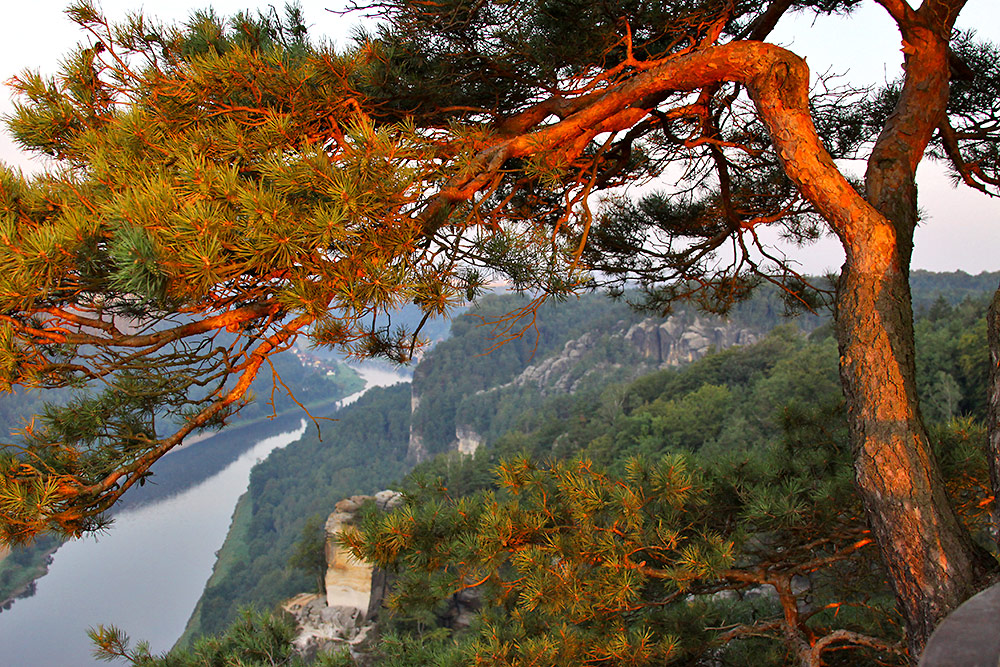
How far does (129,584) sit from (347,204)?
85.3 ft

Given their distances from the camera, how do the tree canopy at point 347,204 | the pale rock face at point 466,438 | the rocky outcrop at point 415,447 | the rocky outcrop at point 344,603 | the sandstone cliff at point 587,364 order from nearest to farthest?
the tree canopy at point 347,204
the rocky outcrop at point 344,603
the sandstone cliff at point 587,364
the pale rock face at point 466,438
the rocky outcrop at point 415,447

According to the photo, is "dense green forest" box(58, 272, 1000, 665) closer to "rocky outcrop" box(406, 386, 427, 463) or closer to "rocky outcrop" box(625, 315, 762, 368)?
"rocky outcrop" box(625, 315, 762, 368)

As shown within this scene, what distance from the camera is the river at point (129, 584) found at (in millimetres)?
17094

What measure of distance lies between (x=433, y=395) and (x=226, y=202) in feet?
124

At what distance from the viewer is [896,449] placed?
1041mm

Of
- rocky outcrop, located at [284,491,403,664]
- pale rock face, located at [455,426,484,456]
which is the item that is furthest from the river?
pale rock face, located at [455,426,484,456]

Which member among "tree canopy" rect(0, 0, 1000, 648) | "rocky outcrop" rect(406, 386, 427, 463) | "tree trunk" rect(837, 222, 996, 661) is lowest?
"rocky outcrop" rect(406, 386, 427, 463)

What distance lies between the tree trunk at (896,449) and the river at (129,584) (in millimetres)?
16110

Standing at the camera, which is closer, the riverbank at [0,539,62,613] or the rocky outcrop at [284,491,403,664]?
the rocky outcrop at [284,491,403,664]

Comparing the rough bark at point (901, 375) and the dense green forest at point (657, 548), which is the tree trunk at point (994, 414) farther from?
the dense green forest at point (657, 548)

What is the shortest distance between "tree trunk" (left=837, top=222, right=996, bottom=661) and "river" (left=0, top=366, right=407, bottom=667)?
16110 millimetres

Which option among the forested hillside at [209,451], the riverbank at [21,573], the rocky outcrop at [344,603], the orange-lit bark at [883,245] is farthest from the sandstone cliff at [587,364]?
the orange-lit bark at [883,245]

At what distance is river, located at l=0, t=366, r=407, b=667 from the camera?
17.1 m

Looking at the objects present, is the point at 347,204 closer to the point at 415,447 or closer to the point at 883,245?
the point at 883,245
